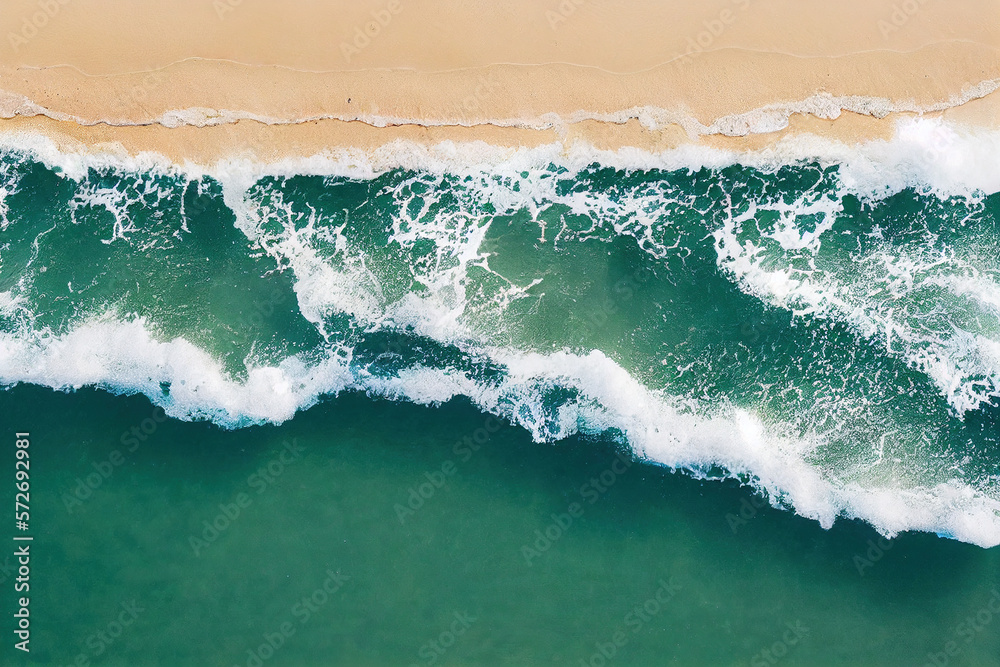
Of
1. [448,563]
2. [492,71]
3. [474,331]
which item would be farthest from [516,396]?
[492,71]

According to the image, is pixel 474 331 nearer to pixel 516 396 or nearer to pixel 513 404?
pixel 516 396

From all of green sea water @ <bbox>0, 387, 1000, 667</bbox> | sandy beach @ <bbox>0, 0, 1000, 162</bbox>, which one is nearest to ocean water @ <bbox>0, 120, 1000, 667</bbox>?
green sea water @ <bbox>0, 387, 1000, 667</bbox>

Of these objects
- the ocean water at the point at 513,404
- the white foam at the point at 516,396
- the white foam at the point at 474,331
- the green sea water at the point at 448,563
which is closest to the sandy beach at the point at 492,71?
the white foam at the point at 474,331

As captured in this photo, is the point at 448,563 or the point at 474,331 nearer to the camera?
the point at 448,563

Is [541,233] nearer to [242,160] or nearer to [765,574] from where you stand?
[242,160]

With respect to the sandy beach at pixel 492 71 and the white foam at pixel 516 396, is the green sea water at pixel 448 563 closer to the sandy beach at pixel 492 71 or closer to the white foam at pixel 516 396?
the white foam at pixel 516 396

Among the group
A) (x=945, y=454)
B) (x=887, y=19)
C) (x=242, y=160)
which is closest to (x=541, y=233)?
(x=242, y=160)

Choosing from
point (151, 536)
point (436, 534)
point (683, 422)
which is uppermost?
point (683, 422)
